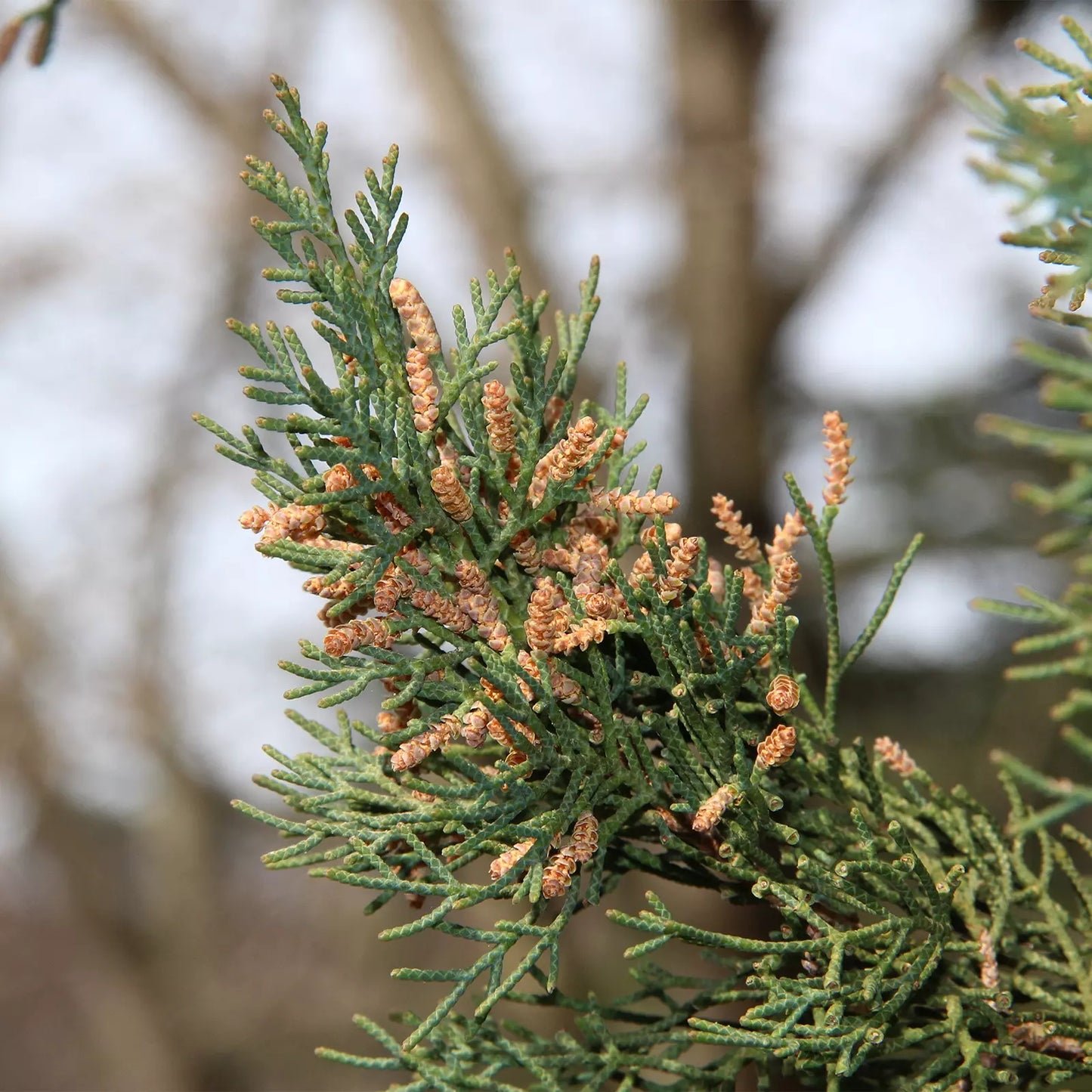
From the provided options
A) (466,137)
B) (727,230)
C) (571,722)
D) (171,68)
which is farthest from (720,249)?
(571,722)

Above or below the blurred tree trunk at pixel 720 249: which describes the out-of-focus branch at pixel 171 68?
above

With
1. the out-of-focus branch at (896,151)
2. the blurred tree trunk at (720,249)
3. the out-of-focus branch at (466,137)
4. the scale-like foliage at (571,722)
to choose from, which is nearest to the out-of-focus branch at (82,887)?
the out-of-focus branch at (466,137)

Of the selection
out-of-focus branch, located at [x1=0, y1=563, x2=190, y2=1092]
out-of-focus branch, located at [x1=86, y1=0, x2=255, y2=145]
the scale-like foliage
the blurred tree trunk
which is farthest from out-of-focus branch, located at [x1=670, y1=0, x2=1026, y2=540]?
out-of-focus branch, located at [x1=0, y1=563, x2=190, y2=1092]

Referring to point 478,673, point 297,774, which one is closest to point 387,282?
point 478,673

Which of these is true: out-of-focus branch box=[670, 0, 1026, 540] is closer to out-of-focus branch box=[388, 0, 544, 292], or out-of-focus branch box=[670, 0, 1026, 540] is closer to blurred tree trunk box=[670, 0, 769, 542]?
blurred tree trunk box=[670, 0, 769, 542]

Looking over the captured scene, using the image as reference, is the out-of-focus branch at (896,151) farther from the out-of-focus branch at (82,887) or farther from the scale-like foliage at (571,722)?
the out-of-focus branch at (82,887)

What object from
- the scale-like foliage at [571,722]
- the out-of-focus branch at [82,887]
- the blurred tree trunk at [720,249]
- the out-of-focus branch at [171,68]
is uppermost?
the out-of-focus branch at [171,68]

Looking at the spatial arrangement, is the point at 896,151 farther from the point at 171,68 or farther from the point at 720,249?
the point at 171,68

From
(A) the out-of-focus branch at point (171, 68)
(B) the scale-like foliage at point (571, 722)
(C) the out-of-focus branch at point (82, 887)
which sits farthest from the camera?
(C) the out-of-focus branch at point (82, 887)

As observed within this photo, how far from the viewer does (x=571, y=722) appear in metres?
0.85

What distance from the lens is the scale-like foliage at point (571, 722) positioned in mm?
799

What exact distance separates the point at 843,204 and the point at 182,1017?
21.8ft

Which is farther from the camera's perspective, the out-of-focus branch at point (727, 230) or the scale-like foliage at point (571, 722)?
the out-of-focus branch at point (727, 230)

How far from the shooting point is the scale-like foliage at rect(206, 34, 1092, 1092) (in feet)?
2.62
